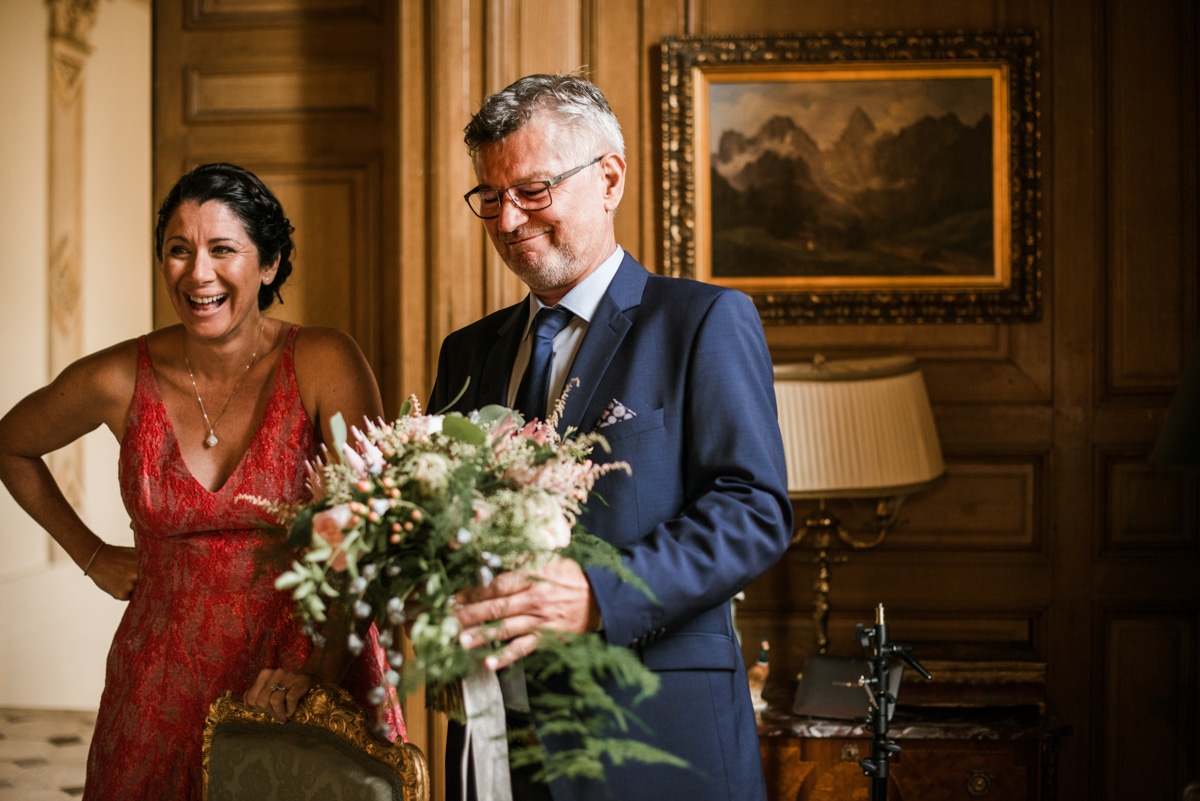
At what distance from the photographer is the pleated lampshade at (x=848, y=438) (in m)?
2.78

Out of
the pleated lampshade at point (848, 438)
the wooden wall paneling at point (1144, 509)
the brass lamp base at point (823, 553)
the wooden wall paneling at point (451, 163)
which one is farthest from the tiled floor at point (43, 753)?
the wooden wall paneling at point (1144, 509)

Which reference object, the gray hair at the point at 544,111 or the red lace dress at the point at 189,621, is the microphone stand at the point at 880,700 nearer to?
the red lace dress at the point at 189,621

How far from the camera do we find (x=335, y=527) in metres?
1.25

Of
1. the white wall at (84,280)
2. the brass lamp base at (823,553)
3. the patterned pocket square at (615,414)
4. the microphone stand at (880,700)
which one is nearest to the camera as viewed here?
the patterned pocket square at (615,414)

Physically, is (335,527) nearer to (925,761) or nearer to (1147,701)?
(925,761)

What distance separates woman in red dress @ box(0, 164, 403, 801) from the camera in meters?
2.11

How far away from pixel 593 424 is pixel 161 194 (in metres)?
2.75

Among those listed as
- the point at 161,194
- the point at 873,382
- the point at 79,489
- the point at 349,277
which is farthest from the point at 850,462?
the point at 79,489

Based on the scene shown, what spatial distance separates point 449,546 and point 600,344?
0.57 meters

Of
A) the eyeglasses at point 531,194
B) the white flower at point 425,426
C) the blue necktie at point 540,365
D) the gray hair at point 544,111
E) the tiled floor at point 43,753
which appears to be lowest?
the tiled floor at point 43,753

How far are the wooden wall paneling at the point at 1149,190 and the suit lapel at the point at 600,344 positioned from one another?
211cm

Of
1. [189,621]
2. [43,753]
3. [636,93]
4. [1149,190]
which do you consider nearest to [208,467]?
[189,621]

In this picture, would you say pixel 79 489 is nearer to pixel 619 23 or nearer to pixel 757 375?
pixel 619 23

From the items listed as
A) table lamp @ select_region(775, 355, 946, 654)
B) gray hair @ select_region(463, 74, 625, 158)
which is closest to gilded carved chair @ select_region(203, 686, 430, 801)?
gray hair @ select_region(463, 74, 625, 158)
